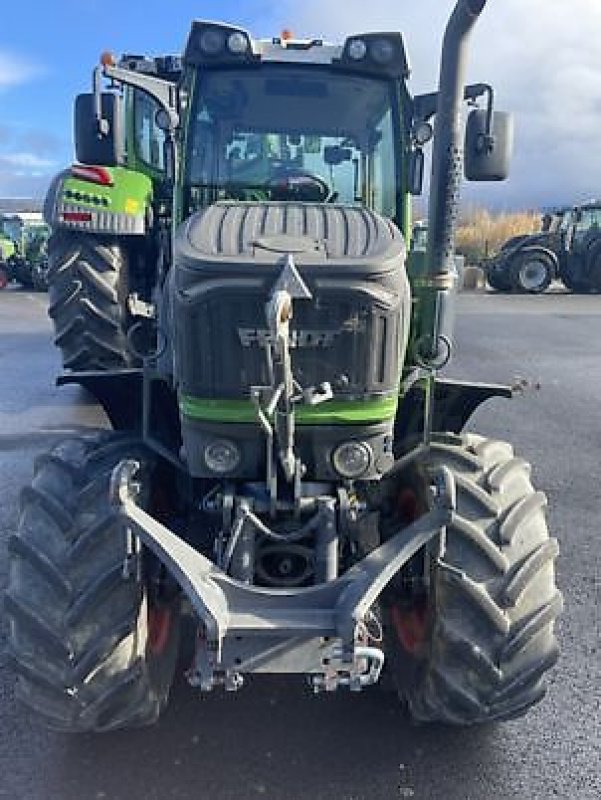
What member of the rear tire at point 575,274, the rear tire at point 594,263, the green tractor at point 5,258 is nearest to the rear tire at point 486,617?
the rear tire at point 594,263

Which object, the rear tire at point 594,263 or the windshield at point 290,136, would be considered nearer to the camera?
the windshield at point 290,136

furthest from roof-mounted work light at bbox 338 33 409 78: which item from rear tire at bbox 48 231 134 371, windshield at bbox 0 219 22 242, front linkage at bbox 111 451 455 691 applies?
windshield at bbox 0 219 22 242

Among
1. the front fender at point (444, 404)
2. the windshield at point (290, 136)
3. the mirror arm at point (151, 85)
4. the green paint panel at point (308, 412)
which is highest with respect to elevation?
the mirror arm at point (151, 85)

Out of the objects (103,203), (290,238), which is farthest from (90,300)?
(290,238)

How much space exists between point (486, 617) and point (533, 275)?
2031 centimetres

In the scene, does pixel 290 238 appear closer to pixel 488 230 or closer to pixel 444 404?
pixel 444 404

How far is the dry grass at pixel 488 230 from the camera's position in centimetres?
3108

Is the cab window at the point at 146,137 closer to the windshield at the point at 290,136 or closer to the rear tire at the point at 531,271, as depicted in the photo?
the windshield at the point at 290,136

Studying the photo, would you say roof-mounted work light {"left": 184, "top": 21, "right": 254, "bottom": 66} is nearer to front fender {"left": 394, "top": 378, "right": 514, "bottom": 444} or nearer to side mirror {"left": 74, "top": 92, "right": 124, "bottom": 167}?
side mirror {"left": 74, "top": 92, "right": 124, "bottom": 167}

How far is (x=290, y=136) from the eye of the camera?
4.09 metres

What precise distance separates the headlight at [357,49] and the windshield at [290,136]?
0.16 m

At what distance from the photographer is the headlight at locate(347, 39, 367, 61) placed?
394 cm

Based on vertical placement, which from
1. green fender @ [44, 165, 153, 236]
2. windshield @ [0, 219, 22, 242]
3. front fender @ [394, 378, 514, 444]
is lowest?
windshield @ [0, 219, 22, 242]

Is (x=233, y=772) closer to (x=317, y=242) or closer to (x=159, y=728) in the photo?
(x=159, y=728)
